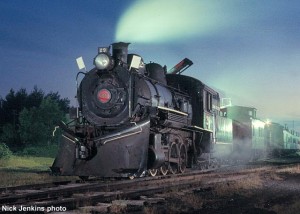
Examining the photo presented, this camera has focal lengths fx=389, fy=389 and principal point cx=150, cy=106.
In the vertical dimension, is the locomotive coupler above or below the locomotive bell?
below

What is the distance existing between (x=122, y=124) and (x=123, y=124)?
0.11ft

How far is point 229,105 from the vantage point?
31328 mm

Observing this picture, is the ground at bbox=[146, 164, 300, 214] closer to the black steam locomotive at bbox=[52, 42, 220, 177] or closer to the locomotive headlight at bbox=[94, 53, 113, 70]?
the black steam locomotive at bbox=[52, 42, 220, 177]

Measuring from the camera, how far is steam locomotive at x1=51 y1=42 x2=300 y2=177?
36.0 feet

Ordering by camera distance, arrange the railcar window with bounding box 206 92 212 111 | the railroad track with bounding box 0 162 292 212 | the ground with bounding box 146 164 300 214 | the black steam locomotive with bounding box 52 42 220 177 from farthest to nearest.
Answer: the railcar window with bounding box 206 92 212 111 → the black steam locomotive with bounding box 52 42 220 177 → the ground with bounding box 146 164 300 214 → the railroad track with bounding box 0 162 292 212

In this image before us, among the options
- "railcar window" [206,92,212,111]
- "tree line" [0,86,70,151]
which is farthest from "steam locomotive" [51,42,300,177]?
"tree line" [0,86,70,151]

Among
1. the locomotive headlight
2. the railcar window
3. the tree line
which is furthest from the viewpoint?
the tree line

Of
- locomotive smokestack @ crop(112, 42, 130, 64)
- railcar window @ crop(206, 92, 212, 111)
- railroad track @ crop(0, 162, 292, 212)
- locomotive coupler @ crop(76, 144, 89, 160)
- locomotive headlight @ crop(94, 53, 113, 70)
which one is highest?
locomotive smokestack @ crop(112, 42, 130, 64)

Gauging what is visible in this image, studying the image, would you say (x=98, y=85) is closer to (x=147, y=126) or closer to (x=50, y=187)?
(x=147, y=126)

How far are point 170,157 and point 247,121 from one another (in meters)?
17.0

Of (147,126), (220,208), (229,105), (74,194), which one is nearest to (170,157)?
(147,126)

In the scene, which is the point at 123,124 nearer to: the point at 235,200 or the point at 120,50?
the point at 120,50

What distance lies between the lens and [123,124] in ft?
38.4

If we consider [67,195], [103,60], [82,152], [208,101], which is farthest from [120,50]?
[208,101]
